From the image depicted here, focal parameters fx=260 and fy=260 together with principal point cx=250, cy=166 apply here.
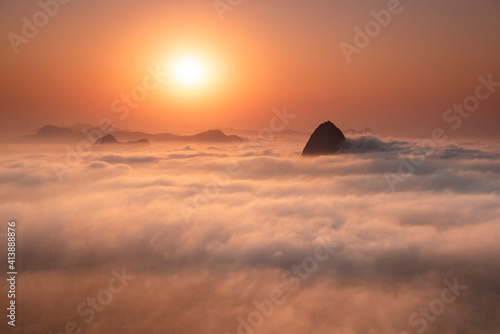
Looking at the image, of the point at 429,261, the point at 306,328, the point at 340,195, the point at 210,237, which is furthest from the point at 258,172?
the point at 306,328

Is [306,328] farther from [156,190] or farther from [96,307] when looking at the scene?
[156,190]

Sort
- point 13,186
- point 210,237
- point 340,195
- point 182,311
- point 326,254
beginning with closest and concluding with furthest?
point 182,311 → point 326,254 → point 210,237 → point 340,195 → point 13,186

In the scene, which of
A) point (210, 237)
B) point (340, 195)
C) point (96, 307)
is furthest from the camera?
point (340, 195)

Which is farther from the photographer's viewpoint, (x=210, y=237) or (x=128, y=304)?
(x=210, y=237)

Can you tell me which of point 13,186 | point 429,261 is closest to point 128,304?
point 429,261

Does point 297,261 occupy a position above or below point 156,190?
below

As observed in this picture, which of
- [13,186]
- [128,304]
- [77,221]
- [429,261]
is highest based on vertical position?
[13,186]
